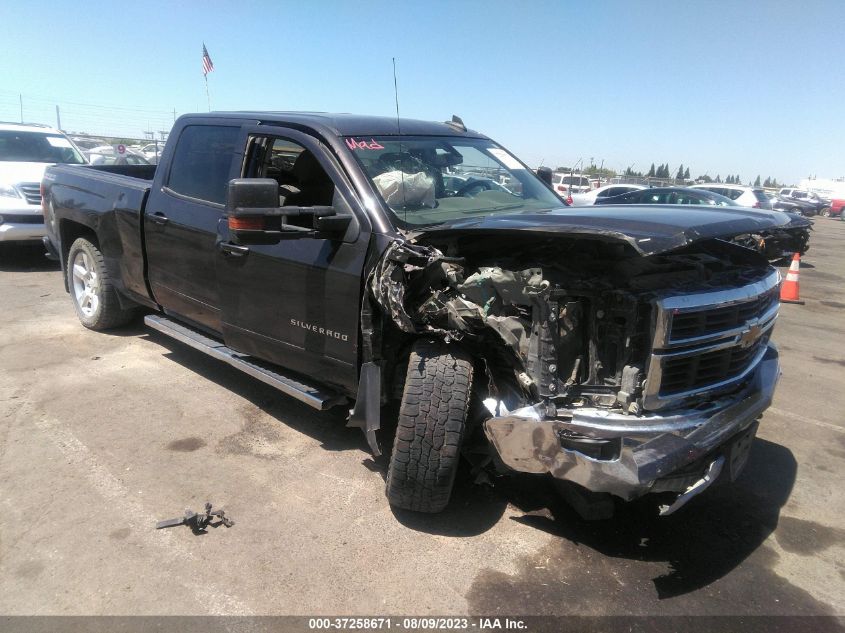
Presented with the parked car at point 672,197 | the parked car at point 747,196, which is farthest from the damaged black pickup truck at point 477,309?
the parked car at point 747,196

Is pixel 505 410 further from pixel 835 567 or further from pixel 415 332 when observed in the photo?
pixel 835 567

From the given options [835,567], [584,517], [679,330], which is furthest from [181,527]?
[835,567]

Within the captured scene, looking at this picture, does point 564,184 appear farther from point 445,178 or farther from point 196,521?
point 196,521

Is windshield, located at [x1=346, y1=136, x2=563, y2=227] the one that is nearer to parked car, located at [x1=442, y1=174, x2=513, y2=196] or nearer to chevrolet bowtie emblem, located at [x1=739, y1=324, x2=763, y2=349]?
parked car, located at [x1=442, y1=174, x2=513, y2=196]

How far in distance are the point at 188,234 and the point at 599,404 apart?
3.10 m

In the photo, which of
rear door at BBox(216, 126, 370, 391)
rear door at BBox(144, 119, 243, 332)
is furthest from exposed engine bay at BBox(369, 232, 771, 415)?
rear door at BBox(144, 119, 243, 332)

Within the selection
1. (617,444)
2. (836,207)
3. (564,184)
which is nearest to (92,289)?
(617,444)

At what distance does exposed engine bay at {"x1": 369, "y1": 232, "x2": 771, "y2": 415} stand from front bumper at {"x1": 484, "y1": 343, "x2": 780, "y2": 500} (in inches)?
3.8

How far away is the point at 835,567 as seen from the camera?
3.06 metres

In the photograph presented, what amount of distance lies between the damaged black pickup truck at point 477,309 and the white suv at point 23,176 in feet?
19.8

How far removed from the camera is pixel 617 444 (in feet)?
8.87

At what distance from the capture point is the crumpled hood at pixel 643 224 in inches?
98.8

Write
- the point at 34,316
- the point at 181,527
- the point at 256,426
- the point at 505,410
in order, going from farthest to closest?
the point at 34,316
the point at 256,426
the point at 181,527
the point at 505,410

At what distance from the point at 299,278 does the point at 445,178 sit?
3.91ft
